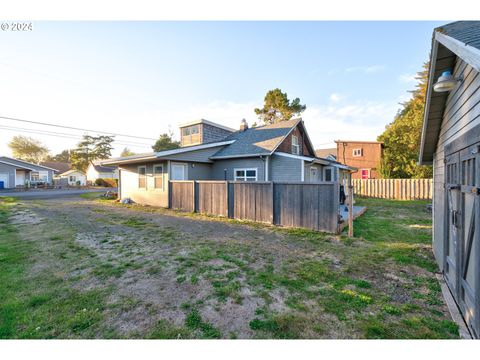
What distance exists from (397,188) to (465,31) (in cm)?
1613

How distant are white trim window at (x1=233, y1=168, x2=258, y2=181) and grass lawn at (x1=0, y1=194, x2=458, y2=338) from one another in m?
6.20

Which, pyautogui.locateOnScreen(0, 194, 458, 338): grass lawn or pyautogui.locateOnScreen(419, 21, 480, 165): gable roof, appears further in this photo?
pyautogui.locateOnScreen(0, 194, 458, 338): grass lawn

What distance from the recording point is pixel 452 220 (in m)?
3.21

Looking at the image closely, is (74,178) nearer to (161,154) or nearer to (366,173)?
(161,154)

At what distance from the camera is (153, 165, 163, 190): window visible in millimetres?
12008

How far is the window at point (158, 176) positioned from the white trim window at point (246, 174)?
165 inches

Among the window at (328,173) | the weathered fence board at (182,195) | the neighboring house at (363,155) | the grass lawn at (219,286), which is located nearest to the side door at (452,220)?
the grass lawn at (219,286)

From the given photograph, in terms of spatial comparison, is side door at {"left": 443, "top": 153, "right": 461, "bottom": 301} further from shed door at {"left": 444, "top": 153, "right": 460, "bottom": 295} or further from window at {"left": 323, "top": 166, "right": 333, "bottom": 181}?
window at {"left": 323, "top": 166, "right": 333, "bottom": 181}

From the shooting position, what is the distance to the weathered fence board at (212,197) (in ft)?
29.1

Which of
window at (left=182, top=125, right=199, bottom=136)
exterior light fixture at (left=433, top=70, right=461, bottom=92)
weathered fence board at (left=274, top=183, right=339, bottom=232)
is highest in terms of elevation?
window at (left=182, top=125, right=199, bottom=136)

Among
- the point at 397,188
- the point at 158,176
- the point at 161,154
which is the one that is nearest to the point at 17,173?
the point at 158,176

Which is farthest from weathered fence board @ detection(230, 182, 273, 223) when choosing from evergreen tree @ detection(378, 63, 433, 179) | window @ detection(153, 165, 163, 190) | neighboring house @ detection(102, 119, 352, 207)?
evergreen tree @ detection(378, 63, 433, 179)

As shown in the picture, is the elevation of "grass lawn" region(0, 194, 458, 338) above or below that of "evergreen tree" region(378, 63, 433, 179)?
below
